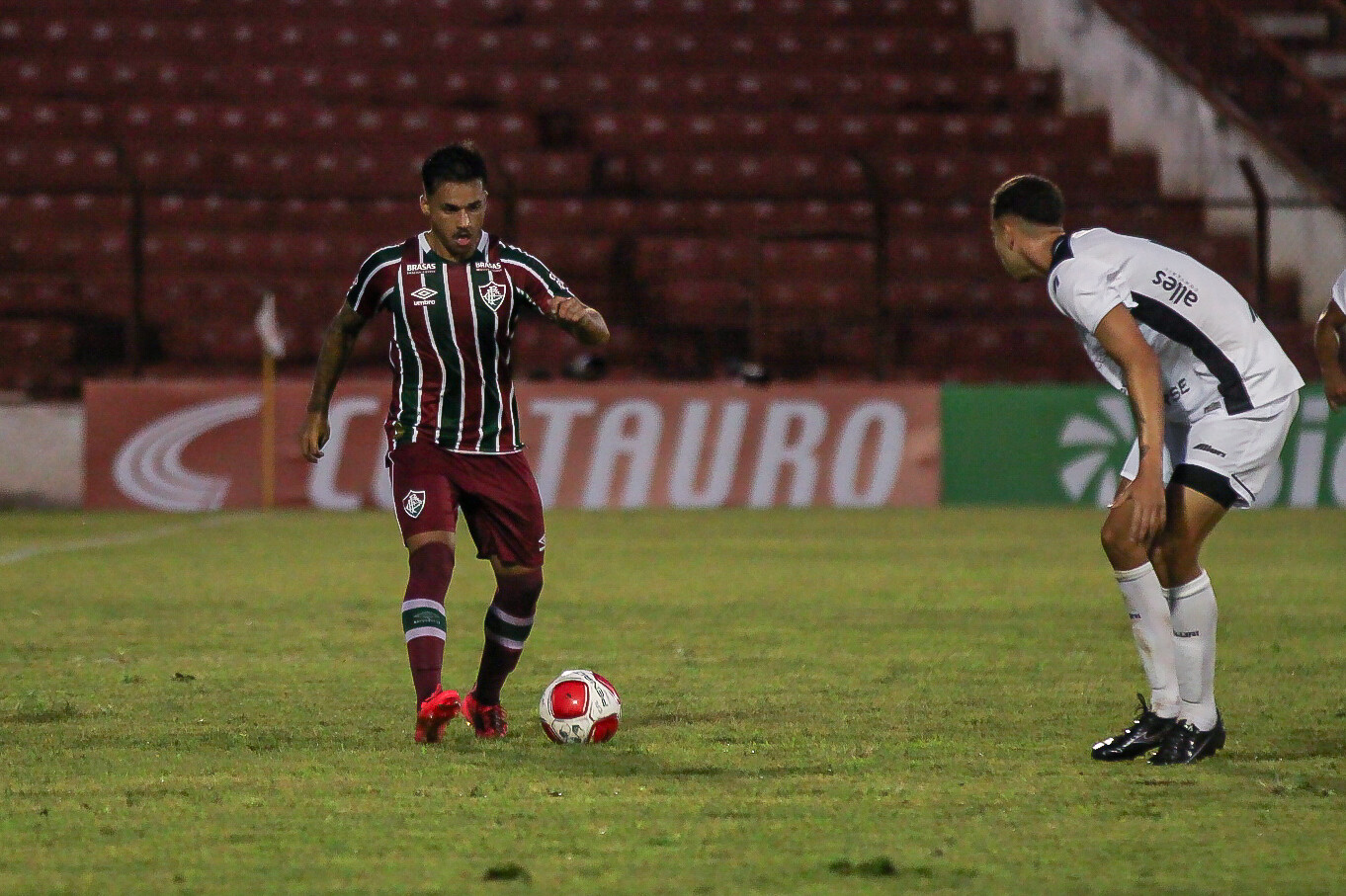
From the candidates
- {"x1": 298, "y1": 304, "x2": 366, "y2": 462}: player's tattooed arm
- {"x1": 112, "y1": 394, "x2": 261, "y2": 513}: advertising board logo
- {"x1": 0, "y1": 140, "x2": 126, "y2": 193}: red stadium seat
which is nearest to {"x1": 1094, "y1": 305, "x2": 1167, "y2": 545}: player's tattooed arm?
{"x1": 298, "y1": 304, "x2": 366, "y2": 462}: player's tattooed arm

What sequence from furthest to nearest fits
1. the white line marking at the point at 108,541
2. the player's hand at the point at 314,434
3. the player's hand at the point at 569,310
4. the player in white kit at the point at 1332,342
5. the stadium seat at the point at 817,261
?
the stadium seat at the point at 817,261 < the white line marking at the point at 108,541 < the player in white kit at the point at 1332,342 < the player's hand at the point at 314,434 < the player's hand at the point at 569,310

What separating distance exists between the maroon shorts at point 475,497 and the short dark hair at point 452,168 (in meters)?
0.79

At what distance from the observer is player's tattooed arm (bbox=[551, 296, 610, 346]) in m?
5.52

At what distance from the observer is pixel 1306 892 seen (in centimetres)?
370

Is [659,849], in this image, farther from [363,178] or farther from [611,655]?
[363,178]

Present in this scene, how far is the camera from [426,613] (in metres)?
5.66

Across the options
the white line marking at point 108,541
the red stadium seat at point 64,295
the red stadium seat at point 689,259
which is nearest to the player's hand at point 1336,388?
the white line marking at point 108,541

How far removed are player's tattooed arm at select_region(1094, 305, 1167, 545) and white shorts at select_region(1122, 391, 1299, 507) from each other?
275 mm

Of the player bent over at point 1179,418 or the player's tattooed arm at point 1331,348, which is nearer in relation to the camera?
the player bent over at point 1179,418

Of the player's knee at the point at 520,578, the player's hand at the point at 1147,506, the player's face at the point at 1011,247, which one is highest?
the player's face at the point at 1011,247

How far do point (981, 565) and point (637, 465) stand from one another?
5452 mm

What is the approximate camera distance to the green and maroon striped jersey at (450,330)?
5.76 meters

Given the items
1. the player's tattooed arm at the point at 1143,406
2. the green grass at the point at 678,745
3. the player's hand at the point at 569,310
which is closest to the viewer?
the green grass at the point at 678,745

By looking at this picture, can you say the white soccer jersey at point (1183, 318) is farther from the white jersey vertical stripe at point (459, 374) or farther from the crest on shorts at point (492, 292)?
the white jersey vertical stripe at point (459, 374)
